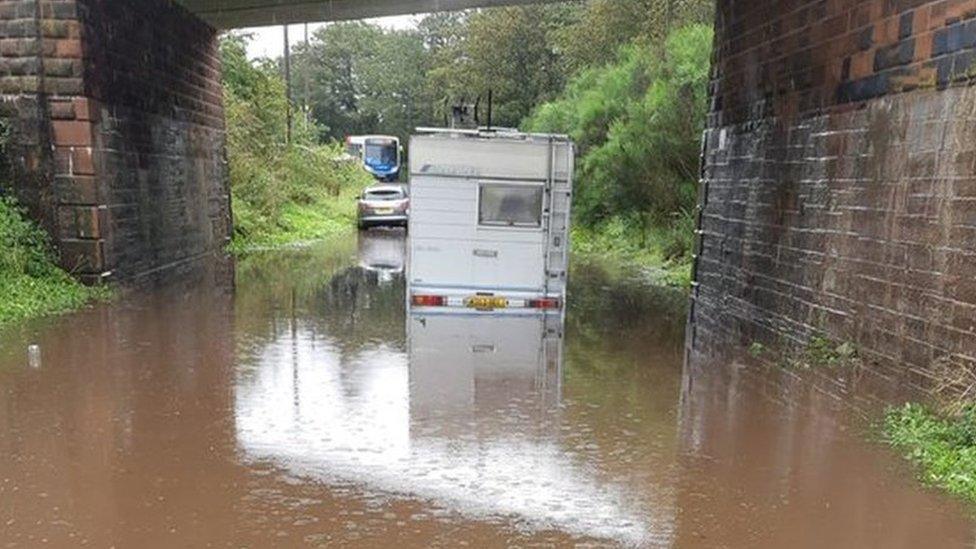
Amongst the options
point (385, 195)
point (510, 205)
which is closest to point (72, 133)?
point (510, 205)

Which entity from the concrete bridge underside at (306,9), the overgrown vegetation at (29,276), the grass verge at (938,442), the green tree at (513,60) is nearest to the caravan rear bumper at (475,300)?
the overgrown vegetation at (29,276)

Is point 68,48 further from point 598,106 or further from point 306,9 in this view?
point 598,106

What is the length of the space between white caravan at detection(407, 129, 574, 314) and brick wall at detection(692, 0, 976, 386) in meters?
2.53

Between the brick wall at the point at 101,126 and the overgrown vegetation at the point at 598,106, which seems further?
the overgrown vegetation at the point at 598,106

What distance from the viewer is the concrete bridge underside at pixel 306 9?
17469 mm

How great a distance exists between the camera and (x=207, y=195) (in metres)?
19.5

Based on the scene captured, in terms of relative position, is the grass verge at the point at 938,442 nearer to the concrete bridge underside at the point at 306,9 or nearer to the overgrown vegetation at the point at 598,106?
the overgrown vegetation at the point at 598,106

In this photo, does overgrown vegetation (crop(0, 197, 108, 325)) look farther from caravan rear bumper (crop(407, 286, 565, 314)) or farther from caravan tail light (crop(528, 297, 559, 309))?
caravan tail light (crop(528, 297, 559, 309))

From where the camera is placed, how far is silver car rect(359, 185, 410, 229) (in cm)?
3111

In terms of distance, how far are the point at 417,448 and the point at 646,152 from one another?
15.8m

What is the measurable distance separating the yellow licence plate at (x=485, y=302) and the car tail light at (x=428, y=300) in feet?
1.13

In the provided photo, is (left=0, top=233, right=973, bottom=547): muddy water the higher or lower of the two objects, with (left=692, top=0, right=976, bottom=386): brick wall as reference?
lower

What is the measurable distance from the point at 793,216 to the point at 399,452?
6556mm

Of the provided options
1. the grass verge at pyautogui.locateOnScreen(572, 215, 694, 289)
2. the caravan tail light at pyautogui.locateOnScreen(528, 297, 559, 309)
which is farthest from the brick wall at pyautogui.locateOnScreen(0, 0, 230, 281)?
the grass verge at pyautogui.locateOnScreen(572, 215, 694, 289)
